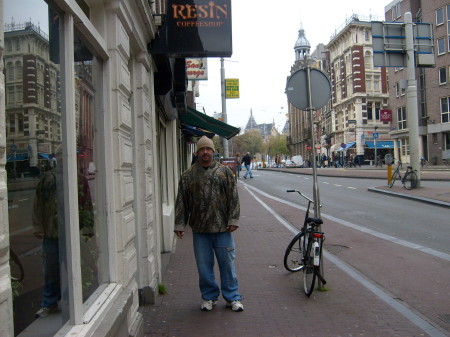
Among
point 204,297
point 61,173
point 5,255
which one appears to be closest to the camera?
point 5,255

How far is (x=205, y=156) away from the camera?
4602mm

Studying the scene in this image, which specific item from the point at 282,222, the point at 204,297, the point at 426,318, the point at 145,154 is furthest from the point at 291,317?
the point at 282,222

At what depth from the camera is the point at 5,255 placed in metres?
1.73

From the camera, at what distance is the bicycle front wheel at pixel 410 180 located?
55.3 feet

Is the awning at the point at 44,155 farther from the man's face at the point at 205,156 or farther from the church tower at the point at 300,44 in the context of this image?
the church tower at the point at 300,44

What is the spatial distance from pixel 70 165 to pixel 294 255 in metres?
4.37

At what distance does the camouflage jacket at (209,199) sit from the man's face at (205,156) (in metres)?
0.05

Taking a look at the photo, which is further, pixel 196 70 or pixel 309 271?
pixel 196 70

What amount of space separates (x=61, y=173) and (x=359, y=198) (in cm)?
1506

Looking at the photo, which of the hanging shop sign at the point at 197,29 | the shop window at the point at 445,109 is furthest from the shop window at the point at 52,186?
the shop window at the point at 445,109

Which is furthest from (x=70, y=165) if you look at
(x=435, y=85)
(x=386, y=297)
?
(x=435, y=85)

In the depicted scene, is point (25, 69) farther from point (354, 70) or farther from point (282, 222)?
point (354, 70)

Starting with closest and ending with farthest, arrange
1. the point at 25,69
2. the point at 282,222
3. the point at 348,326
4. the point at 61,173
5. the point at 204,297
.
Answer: the point at 25,69 → the point at 61,173 → the point at 348,326 → the point at 204,297 → the point at 282,222

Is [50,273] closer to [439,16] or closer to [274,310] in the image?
[274,310]
